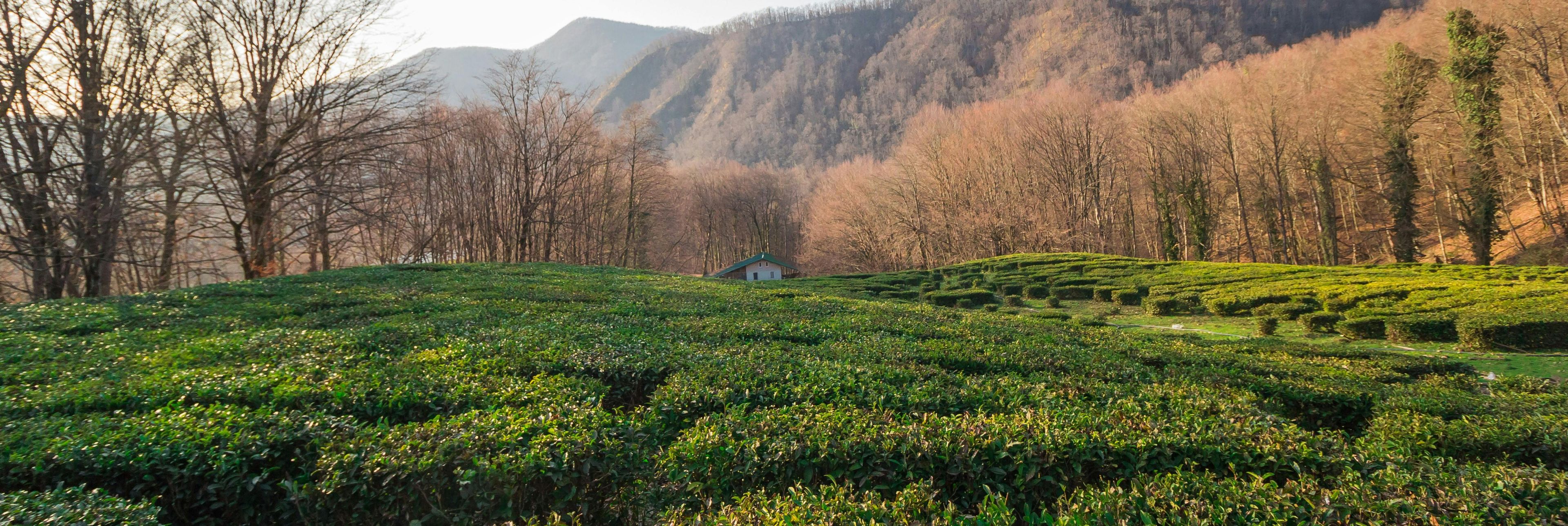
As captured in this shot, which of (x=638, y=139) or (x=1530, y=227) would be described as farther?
(x=638, y=139)

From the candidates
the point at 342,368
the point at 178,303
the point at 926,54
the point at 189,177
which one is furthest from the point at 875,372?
the point at 926,54

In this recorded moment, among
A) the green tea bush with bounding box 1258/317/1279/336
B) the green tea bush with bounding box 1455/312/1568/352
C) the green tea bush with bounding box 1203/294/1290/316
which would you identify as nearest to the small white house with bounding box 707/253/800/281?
the green tea bush with bounding box 1203/294/1290/316

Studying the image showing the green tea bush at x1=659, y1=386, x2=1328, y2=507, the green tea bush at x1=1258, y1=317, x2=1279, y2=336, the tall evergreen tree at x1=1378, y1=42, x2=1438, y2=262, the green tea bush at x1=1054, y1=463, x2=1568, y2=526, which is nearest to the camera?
the green tea bush at x1=1054, y1=463, x2=1568, y2=526

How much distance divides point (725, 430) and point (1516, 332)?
13.1 meters

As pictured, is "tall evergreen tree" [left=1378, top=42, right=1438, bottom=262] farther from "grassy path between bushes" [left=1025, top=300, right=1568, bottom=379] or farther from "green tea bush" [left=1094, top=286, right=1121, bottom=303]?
"grassy path between bushes" [left=1025, top=300, right=1568, bottom=379]

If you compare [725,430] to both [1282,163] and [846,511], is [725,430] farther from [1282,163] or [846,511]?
[1282,163]

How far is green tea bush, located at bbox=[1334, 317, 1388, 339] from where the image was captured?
37.1ft

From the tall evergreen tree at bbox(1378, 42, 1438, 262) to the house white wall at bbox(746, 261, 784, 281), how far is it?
106ft

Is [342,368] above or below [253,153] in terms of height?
below

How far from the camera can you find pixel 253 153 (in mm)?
17000

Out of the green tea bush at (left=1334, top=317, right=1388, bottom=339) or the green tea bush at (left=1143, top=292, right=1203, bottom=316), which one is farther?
the green tea bush at (left=1143, top=292, right=1203, bottom=316)

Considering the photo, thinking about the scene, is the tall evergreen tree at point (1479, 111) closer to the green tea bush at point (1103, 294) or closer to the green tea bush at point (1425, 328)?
the green tea bush at point (1103, 294)

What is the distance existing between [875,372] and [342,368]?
4.36 metres

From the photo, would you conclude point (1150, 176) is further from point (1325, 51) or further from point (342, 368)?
point (342, 368)
